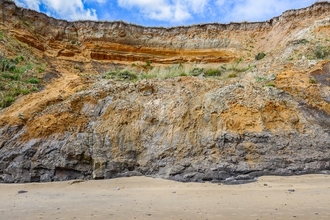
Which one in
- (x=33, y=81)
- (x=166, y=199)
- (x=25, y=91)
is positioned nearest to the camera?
(x=166, y=199)

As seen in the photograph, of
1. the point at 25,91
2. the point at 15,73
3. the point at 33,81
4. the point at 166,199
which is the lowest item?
the point at 166,199

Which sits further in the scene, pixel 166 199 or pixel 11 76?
pixel 11 76

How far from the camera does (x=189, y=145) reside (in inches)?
403

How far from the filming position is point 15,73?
16234mm

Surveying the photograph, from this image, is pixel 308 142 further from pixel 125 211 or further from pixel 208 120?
pixel 125 211

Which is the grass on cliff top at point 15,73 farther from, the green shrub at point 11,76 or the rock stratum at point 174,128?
the rock stratum at point 174,128

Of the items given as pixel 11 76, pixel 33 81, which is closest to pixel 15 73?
pixel 11 76

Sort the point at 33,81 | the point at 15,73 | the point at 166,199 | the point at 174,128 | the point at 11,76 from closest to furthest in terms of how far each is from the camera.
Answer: the point at 166,199 < the point at 174,128 < the point at 33,81 < the point at 11,76 < the point at 15,73

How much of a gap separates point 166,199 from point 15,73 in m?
13.1

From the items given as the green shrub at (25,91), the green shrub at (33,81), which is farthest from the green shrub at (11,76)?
the green shrub at (25,91)

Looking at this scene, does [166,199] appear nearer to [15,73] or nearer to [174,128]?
[174,128]

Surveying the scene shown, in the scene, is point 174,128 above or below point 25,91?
below

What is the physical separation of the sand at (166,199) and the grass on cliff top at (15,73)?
6.03m

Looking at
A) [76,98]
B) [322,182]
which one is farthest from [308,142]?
[76,98]
